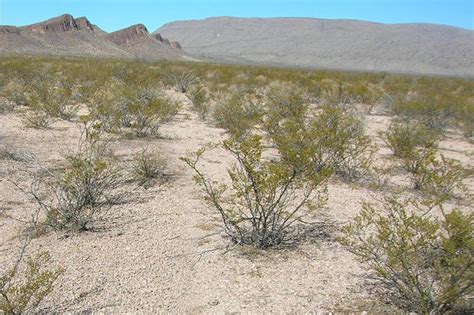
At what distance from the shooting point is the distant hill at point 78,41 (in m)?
67.4

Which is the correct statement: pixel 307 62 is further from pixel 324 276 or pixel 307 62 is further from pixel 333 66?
pixel 324 276

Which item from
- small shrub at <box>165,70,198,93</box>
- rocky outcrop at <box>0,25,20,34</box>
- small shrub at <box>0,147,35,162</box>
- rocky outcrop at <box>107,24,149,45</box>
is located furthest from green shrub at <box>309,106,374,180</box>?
rocky outcrop at <box>107,24,149,45</box>

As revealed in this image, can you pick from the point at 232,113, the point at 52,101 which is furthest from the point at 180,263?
the point at 52,101

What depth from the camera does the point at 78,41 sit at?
76188 millimetres

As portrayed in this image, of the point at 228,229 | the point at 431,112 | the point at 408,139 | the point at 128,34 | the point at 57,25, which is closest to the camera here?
the point at 228,229

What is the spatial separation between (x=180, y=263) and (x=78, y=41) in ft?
262

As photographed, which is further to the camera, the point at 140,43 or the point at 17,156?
the point at 140,43

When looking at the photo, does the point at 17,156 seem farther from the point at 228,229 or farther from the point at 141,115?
the point at 228,229

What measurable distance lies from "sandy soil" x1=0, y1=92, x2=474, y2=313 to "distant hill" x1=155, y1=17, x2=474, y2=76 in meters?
100

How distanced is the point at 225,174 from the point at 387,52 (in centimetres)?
12921

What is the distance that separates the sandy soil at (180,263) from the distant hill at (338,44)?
10045cm

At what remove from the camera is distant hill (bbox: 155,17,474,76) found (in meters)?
115

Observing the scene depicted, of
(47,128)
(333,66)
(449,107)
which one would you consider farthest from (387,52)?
(47,128)

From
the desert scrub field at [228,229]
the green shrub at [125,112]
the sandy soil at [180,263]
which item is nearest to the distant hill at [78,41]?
the green shrub at [125,112]
